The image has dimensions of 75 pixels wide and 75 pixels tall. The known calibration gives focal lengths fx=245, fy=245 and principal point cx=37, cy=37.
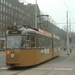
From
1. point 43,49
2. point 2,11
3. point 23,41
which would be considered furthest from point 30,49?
point 2,11

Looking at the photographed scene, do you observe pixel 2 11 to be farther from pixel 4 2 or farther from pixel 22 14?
pixel 22 14

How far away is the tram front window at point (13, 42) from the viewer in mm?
16906

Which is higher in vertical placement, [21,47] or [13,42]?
[13,42]

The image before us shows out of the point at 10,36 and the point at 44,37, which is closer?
the point at 10,36

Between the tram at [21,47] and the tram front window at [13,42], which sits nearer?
Result: the tram at [21,47]

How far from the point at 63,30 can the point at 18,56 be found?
251 feet

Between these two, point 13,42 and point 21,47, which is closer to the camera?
point 21,47

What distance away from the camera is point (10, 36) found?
56.7 feet

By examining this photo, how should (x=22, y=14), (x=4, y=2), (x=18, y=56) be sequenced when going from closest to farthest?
(x=18, y=56) → (x=22, y=14) → (x=4, y=2)

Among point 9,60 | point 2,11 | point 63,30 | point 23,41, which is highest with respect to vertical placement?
point 2,11

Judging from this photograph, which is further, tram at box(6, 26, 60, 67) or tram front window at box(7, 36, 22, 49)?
tram front window at box(7, 36, 22, 49)

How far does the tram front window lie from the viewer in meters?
16.9

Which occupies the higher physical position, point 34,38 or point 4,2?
point 4,2

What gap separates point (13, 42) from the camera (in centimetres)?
1703
